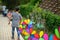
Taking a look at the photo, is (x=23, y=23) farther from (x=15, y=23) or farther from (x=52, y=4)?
(x=52, y=4)

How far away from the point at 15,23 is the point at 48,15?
2032 millimetres

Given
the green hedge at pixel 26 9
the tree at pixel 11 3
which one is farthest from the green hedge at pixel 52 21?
the tree at pixel 11 3

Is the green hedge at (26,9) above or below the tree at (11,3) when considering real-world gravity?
above

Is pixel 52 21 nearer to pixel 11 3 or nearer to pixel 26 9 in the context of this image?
pixel 26 9

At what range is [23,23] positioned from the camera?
491 inches

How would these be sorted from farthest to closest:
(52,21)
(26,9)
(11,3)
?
(11,3), (26,9), (52,21)

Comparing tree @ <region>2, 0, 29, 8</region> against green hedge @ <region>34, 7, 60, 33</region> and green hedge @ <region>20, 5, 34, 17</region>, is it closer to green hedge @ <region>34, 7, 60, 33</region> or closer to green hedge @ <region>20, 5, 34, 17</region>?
green hedge @ <region>20, 5, 34, 17</region>

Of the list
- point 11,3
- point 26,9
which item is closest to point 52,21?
point 26,9

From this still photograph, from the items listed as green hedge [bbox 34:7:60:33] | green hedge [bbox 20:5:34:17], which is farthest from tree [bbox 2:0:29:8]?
green hedge [bbox 34:7:60:33]

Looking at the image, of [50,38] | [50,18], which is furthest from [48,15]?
[50,38]

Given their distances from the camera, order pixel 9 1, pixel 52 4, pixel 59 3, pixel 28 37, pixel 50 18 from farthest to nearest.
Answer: pixel 9 1 → pixel 52 4 → pixel 59 3 → pixel 50 18 → pixel 28 37

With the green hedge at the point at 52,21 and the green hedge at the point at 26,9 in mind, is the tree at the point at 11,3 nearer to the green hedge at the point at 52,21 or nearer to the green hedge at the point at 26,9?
the green hedge at the point at 26,9

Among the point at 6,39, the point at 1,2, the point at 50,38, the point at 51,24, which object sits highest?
the point at 50,38


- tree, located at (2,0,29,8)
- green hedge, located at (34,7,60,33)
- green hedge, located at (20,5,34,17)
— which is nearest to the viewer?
green hedge, located at (34,7,60,33)
